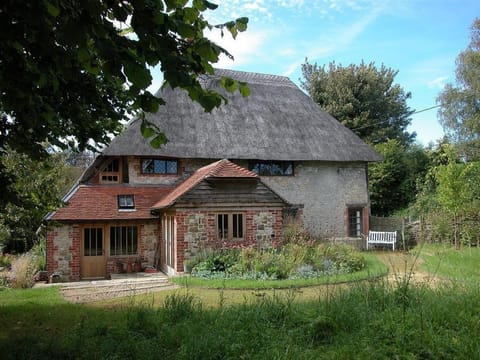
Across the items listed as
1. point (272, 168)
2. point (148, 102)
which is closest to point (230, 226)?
point (272, 168)

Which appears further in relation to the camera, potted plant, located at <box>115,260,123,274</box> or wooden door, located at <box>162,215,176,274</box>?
potted plant, located at <box>115,260,123,274</box>

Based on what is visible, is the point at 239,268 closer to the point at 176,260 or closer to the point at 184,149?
the point at 176,260

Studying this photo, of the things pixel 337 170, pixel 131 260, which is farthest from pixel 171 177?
pixel 337 170

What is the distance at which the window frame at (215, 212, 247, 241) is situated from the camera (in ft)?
48.6

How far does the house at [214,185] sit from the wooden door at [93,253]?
0.12 feet

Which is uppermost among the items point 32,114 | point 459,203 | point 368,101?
point 368,101

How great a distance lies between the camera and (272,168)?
20453mm

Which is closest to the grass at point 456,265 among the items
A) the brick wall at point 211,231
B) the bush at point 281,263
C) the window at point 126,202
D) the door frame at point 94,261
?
the bush at point 281,263

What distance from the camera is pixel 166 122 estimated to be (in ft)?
63.7

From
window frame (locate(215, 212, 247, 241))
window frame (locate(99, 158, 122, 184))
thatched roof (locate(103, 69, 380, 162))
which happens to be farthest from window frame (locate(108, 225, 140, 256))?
window frame (locate(215, 212, 247, 241))

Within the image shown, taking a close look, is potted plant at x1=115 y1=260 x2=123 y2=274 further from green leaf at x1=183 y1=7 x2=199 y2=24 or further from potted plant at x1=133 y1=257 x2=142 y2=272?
green leaf at x1=183 y1=7 x2=199 y2=24

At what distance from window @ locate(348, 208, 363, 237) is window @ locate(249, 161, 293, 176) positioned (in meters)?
4.09

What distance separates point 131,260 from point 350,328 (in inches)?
490

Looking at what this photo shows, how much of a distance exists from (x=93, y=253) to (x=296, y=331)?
12387mm
